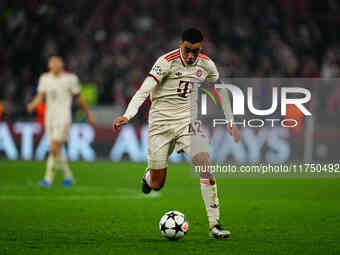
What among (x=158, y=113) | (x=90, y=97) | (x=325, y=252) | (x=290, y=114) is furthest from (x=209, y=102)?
(x=90, y=97)

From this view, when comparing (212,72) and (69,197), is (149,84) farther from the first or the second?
(69,197)

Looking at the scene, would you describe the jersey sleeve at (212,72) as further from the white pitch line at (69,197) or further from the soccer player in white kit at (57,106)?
the soccer player in white kit at (57,106)

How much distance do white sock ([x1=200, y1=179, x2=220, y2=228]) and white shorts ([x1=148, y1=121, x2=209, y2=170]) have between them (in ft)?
1.29

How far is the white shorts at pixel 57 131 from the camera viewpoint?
1481cm

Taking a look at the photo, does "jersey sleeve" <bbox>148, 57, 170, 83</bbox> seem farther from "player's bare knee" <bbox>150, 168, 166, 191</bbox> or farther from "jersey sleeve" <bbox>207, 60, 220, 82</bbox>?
"player's bare knee" <bbox>150, 168, 166, 191</bbox>

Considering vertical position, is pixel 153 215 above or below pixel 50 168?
below

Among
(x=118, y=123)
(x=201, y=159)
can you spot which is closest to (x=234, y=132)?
(x=201, y=159)

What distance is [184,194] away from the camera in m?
13.6

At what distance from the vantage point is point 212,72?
28.0ft

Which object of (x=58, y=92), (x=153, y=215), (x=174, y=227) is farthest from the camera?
(x=58, y=92)

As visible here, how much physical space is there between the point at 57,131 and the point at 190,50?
7.13 meters

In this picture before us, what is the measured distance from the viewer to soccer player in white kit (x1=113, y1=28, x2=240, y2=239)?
321 inches

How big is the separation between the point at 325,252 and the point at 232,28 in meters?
18.0

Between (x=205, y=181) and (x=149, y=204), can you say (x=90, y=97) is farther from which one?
(x=205, y=181)
